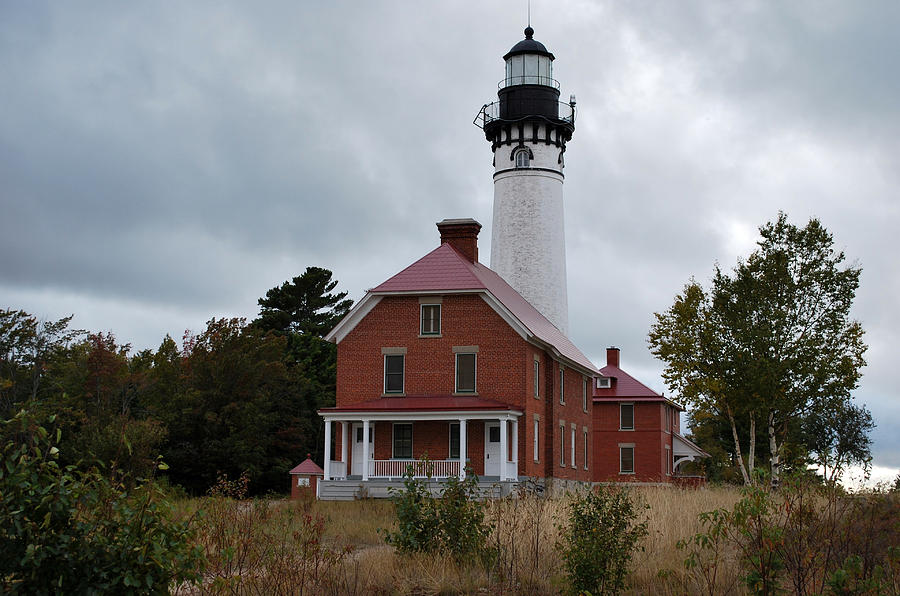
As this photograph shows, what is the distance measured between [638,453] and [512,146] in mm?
17673

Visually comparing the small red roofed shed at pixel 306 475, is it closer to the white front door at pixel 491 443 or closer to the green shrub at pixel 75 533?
the white front door at pixel 491 443

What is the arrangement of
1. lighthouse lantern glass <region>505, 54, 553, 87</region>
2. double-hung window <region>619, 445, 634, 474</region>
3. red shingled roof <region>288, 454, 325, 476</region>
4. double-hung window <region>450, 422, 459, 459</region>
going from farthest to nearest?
1. double-hung window <region>619, 445, 634, 474</region>
2. lighthouse lantern glass <region>505, 54, 553, 87</region>
3. red shingled roof <region>288, 454, 325, 476</region>
4. double-hung window <region>450, 422, 459, 459</region>

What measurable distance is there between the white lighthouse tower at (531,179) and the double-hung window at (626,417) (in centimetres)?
970

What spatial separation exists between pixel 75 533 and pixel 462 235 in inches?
1238

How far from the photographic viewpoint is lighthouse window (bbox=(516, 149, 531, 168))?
46594mm

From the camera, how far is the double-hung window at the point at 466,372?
3478 centimetres

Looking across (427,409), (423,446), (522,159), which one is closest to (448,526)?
(427,409)

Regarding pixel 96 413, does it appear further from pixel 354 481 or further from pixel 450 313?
pixel 450 313

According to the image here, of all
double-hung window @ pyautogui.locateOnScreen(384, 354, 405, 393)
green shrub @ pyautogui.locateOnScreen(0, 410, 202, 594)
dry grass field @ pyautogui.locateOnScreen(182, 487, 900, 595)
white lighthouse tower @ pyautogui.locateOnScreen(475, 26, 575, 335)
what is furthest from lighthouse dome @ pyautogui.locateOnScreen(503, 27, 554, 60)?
green shrub @ pyautogui.locateOnScreen(0, 410, 202, 594)

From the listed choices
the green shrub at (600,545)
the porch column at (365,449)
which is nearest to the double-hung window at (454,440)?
the porch column at (365,449)

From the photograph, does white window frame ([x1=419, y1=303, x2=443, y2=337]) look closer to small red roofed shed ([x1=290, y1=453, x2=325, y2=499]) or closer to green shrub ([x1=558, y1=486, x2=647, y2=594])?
small red roofed shed ([x1=290, y1=453, x2=325, y2=499])

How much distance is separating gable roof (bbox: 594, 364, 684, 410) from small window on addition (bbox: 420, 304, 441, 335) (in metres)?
19.8

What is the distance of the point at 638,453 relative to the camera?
5291cm

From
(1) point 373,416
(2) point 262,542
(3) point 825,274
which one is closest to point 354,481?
(1) point 373,416
